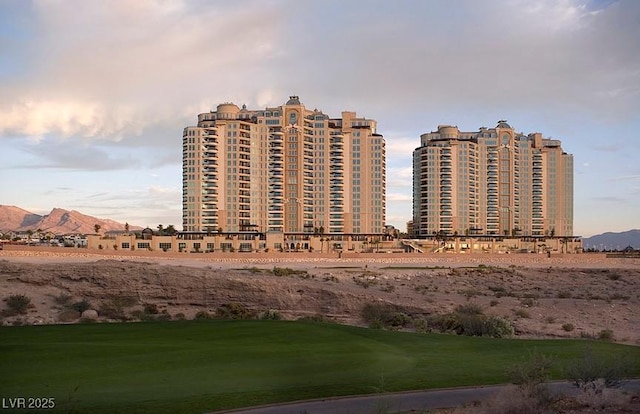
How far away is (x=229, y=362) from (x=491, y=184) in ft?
481

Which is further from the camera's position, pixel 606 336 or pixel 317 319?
pixel 317 319

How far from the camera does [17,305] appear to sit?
34.8 metres

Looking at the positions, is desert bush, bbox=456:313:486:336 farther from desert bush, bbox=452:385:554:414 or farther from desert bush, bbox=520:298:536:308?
desert bush, bbox=452:385:554:414

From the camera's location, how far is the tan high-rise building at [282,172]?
125812mm

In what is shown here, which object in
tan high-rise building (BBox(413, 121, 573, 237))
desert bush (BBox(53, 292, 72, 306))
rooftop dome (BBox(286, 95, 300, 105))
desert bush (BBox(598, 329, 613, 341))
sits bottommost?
desert bush (BBox(598, 329, 613, 341))

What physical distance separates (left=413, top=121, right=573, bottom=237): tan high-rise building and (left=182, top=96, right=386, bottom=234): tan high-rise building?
66.9ft

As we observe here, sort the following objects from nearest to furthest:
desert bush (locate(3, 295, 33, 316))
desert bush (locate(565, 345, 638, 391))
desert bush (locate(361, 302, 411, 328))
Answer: desert bush (locate(565, 345, 638, 391)), desert bush (locate(361, 302, 411, 328)), desert bush (locate(3, 295, 33, 316))

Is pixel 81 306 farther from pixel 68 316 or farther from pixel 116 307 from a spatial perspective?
pixel 116 307

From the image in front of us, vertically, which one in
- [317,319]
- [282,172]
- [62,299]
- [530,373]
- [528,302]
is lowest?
[528,302]

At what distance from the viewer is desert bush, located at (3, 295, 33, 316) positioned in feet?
112

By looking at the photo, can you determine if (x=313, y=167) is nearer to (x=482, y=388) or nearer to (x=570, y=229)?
(x=570, y=229)

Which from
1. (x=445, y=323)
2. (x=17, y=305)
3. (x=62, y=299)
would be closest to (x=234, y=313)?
(x=62, y=299)

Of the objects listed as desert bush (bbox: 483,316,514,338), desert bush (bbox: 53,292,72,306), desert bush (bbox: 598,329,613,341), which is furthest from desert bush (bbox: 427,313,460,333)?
desert bush (bbox: 53,292,72,306)

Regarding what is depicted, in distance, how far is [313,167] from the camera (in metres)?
136
